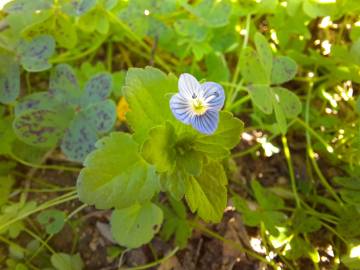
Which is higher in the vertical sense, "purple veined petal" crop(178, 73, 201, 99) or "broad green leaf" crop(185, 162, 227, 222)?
"purple veined petal" crop(178, 73, 201, 99)

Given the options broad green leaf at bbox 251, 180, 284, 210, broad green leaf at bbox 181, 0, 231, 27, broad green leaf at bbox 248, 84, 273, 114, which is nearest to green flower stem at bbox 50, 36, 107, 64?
broad green leaf at bbox 181, 0, 231, 27

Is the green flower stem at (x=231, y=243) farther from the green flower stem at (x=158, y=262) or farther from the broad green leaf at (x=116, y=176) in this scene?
the broad green leaf at (x=116, y=176)

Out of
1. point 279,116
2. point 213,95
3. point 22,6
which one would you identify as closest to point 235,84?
point 279,116

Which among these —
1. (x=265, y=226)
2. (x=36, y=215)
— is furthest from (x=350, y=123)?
(x=36, y=215)

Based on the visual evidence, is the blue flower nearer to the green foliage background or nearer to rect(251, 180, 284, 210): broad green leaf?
the green foliage background

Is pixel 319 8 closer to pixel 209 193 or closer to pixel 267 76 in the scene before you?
pixel 267 76
